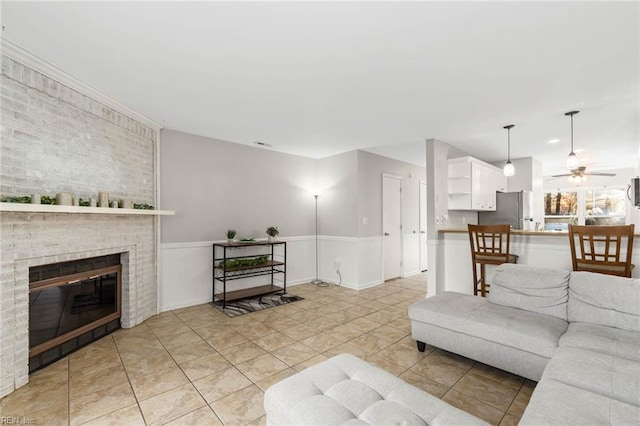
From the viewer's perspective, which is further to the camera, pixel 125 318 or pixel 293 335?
pixel 125 318

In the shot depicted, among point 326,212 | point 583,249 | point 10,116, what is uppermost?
point 10,116

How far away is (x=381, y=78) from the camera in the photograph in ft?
8.71

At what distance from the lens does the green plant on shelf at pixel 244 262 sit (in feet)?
14.3

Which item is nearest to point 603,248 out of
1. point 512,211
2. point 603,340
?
point 603,340

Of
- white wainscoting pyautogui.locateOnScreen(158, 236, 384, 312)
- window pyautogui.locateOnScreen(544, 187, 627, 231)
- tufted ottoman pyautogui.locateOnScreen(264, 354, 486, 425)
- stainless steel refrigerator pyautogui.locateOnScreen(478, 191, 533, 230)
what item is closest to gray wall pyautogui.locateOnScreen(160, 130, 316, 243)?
white wainscoting pyautogui.locateOnScreen(158, 236, 384, 312)

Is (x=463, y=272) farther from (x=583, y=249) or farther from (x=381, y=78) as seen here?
(x=381, y=78)

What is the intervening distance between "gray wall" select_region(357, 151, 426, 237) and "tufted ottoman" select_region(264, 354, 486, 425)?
12.3 feet

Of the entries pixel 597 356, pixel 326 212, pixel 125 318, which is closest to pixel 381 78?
pixel 597 356

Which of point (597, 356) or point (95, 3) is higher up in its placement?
point (95, 3)

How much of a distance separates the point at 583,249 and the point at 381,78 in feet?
8.62

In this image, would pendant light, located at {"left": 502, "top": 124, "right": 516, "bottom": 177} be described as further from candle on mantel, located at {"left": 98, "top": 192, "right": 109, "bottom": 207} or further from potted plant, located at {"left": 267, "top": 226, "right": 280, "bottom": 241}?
candle on mantel, located at {"left": 98, "top": 192, "right": 109, "bottom": 207}

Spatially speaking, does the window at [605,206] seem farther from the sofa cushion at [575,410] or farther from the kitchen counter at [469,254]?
the sofa cushion at [575,410]

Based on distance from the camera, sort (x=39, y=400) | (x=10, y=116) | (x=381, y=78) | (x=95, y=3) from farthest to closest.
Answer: (x=381, y=78) → (x=10, y=116) → (x=39, y=400) → (x=95, y=3)

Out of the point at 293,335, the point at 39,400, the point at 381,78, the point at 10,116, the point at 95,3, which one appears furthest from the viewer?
the point at 293,335
